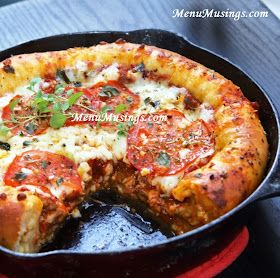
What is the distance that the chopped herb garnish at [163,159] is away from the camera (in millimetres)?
3152

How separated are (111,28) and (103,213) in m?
2.08

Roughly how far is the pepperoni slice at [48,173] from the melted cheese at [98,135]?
0.03 meters

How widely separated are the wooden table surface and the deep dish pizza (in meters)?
1.01

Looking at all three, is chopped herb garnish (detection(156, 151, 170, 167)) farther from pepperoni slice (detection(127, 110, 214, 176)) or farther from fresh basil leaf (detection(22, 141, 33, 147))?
fresh basil leaf (detection(22, 141, 33, 147))

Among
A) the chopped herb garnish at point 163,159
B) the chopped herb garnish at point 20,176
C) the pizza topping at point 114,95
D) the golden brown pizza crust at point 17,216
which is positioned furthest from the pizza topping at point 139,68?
the golden brown pizza crust at point 17,216

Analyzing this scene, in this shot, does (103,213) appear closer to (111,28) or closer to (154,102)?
(154,102)

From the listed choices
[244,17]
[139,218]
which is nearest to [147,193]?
[139,218]

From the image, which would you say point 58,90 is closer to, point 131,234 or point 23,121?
point 23,121

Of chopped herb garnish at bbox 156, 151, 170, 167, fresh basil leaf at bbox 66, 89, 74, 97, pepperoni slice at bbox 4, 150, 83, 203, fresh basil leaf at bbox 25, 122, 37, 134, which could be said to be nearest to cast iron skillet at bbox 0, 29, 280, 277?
pepperoni slice at bbox 4, 150, 83, 203

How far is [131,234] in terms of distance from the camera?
10.2 feet

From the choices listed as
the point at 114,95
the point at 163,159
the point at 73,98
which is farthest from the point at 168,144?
the point at 73,98

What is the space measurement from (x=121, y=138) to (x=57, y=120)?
0.39 metres

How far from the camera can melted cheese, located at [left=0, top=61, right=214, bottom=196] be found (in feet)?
10.4

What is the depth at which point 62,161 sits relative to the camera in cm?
317
